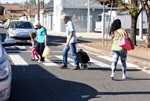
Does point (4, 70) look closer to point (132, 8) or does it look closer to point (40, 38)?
point (40, 38)

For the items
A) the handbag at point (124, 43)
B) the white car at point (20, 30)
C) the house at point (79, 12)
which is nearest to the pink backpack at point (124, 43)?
→ the handbag at point (124, 43)

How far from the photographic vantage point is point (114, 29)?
33.2 ft

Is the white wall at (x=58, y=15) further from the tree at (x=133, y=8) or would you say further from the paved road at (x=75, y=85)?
the paved road at (x=75, y=85)

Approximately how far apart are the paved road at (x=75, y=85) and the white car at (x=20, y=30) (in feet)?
33.7

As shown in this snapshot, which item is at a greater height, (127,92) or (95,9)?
(95,9)

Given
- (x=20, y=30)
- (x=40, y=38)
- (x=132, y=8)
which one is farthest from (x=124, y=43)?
(x=20, y=30)

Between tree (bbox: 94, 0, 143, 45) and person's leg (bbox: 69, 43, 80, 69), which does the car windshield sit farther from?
person's leg (bbox: 69, 43, 80, 69)

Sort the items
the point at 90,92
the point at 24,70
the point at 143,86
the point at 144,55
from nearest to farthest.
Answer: the point at 90,92 → the point at 143,86 → the point at 24,70 → the point at 144,55

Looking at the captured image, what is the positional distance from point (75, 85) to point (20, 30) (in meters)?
14.5

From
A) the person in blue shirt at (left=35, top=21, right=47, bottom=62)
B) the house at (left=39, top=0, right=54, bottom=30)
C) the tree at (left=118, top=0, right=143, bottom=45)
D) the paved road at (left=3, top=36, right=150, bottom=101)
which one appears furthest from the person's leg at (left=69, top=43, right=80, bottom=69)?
the house at (left=39, top=0, right=54, bottom=30)

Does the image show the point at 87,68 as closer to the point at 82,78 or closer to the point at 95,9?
the point at 82,78

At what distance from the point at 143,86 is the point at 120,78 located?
49.3 inches

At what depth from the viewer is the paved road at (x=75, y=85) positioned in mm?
7961

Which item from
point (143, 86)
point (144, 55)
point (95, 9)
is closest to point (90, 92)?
point (143, 86)
